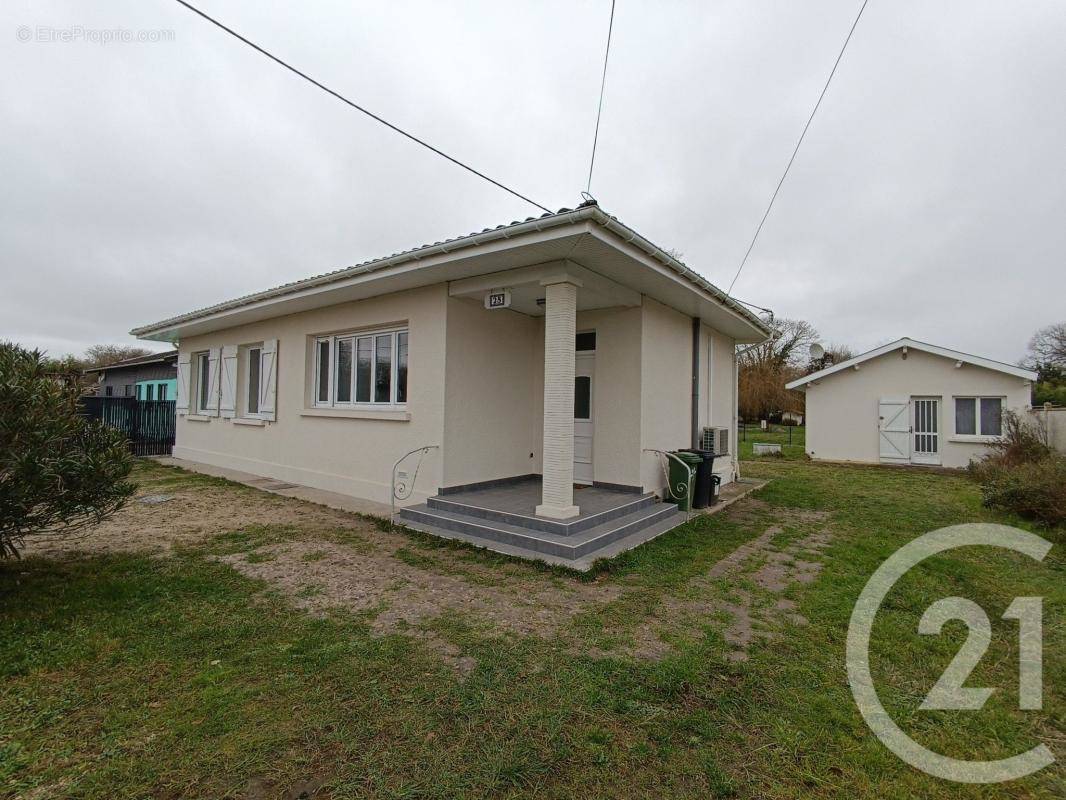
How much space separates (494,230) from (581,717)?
4.35 meters

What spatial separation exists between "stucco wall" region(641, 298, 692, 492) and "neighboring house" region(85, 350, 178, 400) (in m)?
17.3

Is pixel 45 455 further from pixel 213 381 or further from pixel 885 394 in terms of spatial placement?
pixel 885 394

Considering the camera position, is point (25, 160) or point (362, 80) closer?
point (362, 80)

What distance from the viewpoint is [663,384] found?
722 centimetres

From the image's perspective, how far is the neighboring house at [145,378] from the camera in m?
17.2

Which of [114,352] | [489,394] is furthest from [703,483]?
[114,352]

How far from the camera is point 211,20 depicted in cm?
358

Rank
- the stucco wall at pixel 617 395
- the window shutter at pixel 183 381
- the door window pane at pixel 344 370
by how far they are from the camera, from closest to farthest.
Answer: the stucco wall at pixel 617 395
the door window pane at pixel 344 370
the window shutter at pixel 183 381

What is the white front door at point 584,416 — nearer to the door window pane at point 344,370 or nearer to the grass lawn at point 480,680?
the grass lawn at point 480,680

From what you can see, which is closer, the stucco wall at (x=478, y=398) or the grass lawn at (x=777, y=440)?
the stucco wall at (x=478, y=398)

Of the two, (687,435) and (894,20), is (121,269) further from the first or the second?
(894,20)

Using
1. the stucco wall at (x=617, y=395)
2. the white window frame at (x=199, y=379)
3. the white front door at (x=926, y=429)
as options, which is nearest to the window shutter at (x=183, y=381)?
the white window frame at (x=199, y=379)

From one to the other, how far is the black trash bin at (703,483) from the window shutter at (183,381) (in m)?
12.5

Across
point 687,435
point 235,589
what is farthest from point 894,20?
point 235,589
